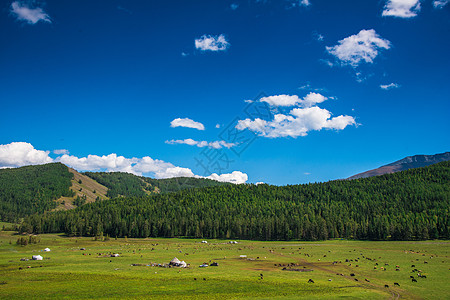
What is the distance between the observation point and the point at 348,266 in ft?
213

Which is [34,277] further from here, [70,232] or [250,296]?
[70,232]

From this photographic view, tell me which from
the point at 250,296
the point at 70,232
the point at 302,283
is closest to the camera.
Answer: the point at 250,296

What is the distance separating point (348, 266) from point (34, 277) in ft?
208

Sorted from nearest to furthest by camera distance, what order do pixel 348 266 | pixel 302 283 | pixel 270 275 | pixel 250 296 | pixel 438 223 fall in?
pixel 250 296 → pixel 302 283 → pixel 270 275 → pixel 348 266 → pixel 438 223

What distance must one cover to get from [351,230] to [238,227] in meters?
66.7

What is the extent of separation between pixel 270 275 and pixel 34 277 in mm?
41530

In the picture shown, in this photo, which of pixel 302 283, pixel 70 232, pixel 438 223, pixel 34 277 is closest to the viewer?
pixel 302 283

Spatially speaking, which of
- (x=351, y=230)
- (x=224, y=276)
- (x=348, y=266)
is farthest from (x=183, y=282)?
(x=351, y=230)

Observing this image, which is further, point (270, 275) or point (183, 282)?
point (270, 275)

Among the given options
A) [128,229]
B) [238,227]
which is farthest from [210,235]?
[128,229]

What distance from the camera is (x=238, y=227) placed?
17362 cm

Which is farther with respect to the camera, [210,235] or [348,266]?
[210,235]

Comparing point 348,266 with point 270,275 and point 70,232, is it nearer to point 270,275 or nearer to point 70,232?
point 270,275

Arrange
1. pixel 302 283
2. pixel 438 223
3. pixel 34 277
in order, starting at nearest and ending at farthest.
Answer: pixel 302 283, pixel 34 277, pixel 438 223
